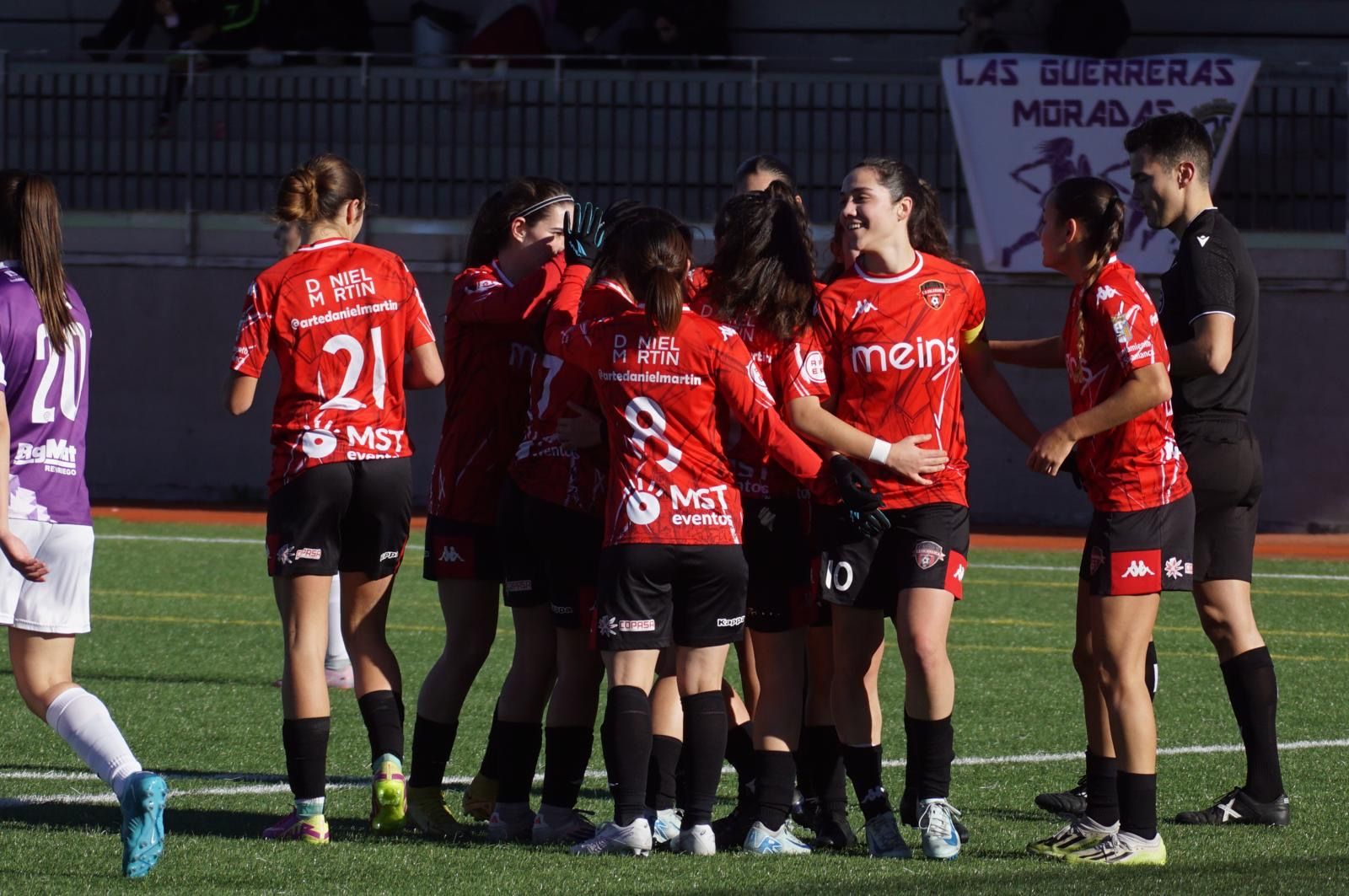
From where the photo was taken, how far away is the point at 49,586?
5.08 metres

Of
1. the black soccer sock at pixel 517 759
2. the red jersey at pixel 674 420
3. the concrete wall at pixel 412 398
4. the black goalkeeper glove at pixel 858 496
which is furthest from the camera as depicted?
the concrete wall at pixel 412 398

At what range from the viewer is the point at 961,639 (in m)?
10.1

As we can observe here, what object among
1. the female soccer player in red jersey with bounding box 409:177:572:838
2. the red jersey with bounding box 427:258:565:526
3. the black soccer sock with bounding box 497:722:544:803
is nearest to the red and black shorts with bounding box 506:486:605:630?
the female soccer player in red jersey with bounding box 409:177:572:838

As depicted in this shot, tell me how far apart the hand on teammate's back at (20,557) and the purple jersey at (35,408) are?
156 millimetres

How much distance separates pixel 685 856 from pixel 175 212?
1426cm

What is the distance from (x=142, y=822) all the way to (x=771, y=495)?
195 cm

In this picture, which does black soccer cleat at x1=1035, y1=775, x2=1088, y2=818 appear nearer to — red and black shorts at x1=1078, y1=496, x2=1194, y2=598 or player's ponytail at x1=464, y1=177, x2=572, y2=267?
red and black shorts at x1=1078, y1=496, x2=1194, y2=598

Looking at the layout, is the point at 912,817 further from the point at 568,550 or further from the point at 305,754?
the point at 305,754

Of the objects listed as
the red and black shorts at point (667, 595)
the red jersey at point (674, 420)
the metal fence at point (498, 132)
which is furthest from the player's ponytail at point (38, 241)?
the metal fence at point (498, 132)

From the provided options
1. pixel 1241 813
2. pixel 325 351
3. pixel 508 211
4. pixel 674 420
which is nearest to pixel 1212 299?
pixel 1241 813

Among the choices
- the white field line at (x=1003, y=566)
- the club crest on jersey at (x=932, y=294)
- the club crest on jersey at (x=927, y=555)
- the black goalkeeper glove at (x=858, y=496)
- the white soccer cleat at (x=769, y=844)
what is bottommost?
the white soccer cleat at (x=769, y=844)

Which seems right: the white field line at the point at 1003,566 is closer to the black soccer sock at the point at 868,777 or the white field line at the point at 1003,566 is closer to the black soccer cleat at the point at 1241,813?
the black soccer cleat at the point at 1241,813

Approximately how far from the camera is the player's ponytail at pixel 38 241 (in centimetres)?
514

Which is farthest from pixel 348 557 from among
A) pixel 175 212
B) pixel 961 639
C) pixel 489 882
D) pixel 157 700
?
pixel 175 212
